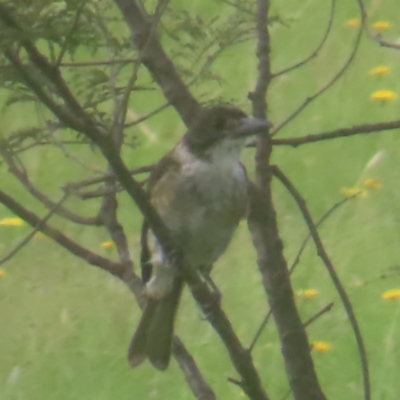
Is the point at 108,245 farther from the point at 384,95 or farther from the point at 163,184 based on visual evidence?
the point at 163,184

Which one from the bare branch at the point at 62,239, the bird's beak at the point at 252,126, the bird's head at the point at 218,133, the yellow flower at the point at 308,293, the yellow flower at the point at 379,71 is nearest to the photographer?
the bare branch at the point at 62,239

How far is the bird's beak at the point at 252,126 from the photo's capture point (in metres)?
2.98

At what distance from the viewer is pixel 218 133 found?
313 cm

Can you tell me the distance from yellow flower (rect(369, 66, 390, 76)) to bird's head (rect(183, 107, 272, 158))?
4200 mm

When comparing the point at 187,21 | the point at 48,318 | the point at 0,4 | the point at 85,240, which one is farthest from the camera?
the point at 85,240

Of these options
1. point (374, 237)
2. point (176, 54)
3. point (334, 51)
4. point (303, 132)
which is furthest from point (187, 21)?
point (334, 51)

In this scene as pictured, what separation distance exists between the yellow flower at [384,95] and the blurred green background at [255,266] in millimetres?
52

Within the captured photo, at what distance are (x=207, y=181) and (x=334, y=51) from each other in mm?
4642

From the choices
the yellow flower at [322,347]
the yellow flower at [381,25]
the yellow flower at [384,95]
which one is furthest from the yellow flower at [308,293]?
the yellow flower at [381,25]

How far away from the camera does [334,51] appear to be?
7.52 meters

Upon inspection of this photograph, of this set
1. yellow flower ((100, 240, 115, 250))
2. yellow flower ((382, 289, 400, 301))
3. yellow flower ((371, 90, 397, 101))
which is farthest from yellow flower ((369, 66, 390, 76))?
yellow flower ((100, 240, 115, 250))

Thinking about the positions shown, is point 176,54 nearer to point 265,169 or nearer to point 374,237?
point 265,169

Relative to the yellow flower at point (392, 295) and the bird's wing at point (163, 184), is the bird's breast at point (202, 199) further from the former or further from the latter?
the yellow flower at point (392, 295)

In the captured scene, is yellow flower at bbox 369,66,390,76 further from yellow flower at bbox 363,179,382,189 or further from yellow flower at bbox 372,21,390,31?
yellow flower at bbox 363,179,382,189
